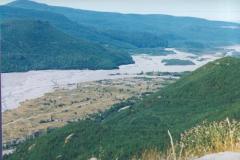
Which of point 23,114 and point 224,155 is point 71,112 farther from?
point 224,155

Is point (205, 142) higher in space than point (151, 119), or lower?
higher

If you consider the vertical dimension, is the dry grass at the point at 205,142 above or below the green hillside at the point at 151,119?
above

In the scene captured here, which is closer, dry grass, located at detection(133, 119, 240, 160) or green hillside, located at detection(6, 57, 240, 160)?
dry grass, located at detection(133, 119, 240, 160)

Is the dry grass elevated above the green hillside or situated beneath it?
elevated above

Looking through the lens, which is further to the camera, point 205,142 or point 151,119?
point 151,119

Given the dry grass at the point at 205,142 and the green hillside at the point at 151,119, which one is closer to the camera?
the dry grass at the point at 205,142

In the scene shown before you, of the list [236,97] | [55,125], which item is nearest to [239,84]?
[236,97]
